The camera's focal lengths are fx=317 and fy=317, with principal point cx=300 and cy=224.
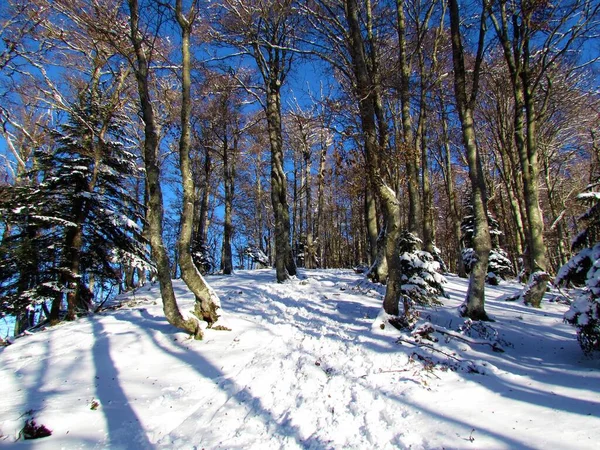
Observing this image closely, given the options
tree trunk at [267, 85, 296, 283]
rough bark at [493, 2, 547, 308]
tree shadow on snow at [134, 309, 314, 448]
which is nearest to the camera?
tree shadow on snow at [134, 309, 314, 448]

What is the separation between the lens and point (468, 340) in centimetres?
532

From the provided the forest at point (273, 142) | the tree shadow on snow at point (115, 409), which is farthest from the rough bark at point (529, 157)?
the tree shadow on snow at point (115, 409)

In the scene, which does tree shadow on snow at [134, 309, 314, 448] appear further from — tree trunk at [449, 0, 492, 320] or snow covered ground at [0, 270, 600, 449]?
tree trunk at [449, 0, 492, 320]

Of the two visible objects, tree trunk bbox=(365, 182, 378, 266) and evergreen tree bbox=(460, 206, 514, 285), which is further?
evergreen tree bbox=(460, 206, 514, 285)

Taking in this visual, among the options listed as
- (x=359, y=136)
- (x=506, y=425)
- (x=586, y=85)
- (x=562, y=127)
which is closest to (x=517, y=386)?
(x=506, y=425)

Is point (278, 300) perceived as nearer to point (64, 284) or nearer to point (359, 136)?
point (359, 136)

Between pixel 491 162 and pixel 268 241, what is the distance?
20506 mm

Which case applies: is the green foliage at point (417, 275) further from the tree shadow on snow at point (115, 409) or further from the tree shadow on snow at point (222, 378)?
the tree shadow on snow at point (115, 409)

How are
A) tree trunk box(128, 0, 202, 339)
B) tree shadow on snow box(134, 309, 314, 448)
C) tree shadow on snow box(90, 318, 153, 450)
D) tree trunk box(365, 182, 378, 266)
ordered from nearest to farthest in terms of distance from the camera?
1. tree shadow on snow box(90, 318, 153, 450)
2. tree shadow on snow box(134, 309, 314, 448)
3. tree trunk box(128, 0, 202, 339)
4. tree trunk box(365, 182, 378, 266)

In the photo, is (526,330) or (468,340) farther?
(526,330)

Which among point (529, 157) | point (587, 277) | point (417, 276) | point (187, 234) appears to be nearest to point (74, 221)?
point (187, 234)

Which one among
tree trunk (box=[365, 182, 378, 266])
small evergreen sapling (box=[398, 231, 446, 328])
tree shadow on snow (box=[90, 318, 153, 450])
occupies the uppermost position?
tree trunk (box=[365, 182, 378, 266])

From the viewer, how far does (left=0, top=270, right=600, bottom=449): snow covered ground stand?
311 centimetres

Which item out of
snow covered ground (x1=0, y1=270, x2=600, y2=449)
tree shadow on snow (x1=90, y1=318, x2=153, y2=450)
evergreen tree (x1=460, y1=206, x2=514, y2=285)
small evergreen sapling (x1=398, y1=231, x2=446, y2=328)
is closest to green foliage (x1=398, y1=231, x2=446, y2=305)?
small evergreen sapling (x1=398, y1=231, x2=446, y2=328)
